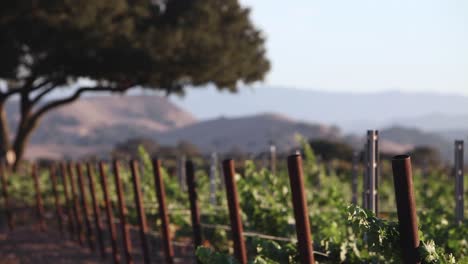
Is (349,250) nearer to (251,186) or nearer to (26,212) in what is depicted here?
(251,186)

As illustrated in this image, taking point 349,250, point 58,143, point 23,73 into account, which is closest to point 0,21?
point 23,73

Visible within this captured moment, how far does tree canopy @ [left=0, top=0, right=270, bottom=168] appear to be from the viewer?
22562mm

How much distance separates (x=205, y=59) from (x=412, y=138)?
127m

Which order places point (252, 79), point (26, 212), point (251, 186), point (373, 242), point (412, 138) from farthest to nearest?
point (412, 138)
point (252, 79)
point (26, 212)
point (251, 186)
point (373, 242)

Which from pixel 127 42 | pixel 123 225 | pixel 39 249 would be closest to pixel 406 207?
pixel 123 225

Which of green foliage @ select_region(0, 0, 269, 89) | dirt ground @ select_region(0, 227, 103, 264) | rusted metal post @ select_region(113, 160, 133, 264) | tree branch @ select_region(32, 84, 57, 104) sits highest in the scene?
green foliage @ select_region(0, 0, 269, 89)

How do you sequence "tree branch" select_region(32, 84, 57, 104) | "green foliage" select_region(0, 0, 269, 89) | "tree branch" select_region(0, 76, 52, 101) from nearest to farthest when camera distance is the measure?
"green foliage" select_region(0, 0, 269, 89)
"tree branch" select_region(0, 76, 52, 101)
"tree branch" select_region(32, 84, 57, 104)

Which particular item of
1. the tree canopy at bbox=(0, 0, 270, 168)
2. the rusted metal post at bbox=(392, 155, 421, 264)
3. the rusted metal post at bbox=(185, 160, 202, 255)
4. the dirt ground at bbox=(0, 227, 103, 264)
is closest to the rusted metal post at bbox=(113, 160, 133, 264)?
the dirt ground at bbox=(0, 227, 103, 264)

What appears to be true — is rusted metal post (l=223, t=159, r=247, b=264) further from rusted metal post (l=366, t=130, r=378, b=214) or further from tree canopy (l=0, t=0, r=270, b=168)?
tree canopy (l=0, t=0, r=270, b=168)

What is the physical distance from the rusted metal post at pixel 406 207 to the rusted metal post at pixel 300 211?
908 millimetres

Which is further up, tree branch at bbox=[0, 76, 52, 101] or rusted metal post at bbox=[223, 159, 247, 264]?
tree branch at bbox=[0, 76, 52, 101]

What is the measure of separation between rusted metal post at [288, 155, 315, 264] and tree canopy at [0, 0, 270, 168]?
18.5 m

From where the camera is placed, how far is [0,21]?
71.7 ft

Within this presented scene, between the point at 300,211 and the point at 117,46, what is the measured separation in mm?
20551
